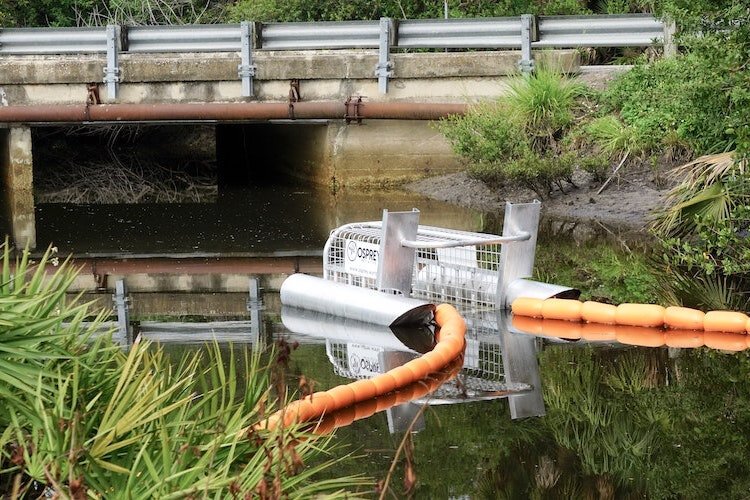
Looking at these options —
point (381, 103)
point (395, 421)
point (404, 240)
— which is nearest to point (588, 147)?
point (381, 103)

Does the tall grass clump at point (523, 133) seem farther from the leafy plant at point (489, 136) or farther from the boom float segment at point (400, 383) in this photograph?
the boom float segment at point (400, 383)

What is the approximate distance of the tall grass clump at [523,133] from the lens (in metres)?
18.4

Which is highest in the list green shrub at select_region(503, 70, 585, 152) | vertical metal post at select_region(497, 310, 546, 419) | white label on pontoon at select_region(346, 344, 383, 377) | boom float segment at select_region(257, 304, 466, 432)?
green shrub at select_region(503, 70, 585, 152)

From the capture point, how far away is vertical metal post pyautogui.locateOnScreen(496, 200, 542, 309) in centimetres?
1116

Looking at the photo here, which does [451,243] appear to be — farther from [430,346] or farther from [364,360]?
[364,360]

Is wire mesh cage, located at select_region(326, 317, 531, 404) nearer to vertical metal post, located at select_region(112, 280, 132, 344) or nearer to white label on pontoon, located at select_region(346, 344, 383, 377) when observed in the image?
white label on pontoon, located at select_region(346, 344, 383, 377)

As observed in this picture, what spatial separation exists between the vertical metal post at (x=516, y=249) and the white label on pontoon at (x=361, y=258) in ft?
3.55

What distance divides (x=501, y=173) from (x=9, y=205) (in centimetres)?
802

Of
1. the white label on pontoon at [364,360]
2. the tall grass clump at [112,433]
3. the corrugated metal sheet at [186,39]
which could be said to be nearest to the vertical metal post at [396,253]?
the white label on pontoon at [364,360]

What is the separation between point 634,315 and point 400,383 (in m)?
2.72

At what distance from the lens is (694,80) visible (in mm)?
13664

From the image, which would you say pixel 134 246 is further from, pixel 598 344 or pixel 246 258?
pixel 598 344

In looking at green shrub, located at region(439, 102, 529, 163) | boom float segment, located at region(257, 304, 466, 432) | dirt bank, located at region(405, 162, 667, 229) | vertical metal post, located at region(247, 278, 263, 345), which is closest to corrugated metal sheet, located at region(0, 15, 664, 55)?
green shrub, located at region(439, 102, 529, 163)

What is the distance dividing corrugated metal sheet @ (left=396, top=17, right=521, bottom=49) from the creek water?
9.74 metres
